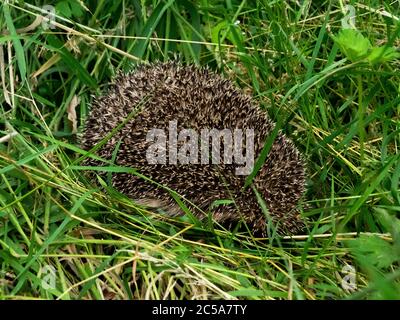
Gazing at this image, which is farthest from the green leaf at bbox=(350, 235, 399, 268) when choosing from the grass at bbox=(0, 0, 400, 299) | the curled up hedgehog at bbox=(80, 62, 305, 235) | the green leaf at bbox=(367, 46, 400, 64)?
the green leaf at bbox=(367, 46, 400, 64)

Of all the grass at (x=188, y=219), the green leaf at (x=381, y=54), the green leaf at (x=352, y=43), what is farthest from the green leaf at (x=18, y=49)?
the green leaf at (x=381, y=54)

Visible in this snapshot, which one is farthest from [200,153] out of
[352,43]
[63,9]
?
[63,9]

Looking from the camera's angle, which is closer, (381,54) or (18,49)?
(381,54)

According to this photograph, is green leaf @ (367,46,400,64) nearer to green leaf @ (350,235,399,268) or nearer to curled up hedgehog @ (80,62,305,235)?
curled up hedgehog @ (80,62,305,235)

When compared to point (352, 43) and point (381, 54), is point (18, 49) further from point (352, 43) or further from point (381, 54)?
point (381, 54)

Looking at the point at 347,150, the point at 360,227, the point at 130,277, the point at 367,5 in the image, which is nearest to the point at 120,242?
the point at 130,277

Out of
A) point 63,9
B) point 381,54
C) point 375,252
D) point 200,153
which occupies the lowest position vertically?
point 375,252
